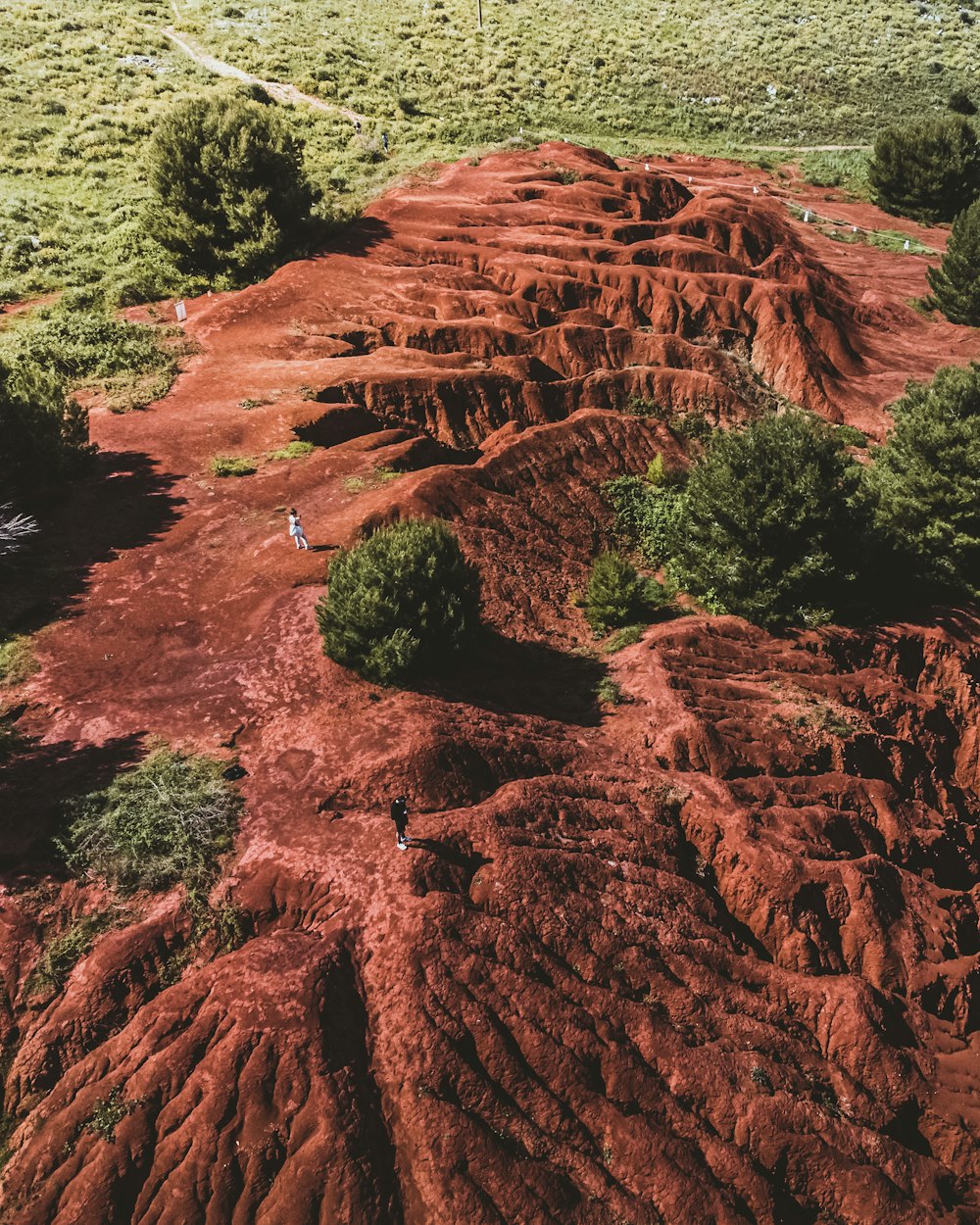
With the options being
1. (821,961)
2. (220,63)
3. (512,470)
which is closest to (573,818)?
(821,961)

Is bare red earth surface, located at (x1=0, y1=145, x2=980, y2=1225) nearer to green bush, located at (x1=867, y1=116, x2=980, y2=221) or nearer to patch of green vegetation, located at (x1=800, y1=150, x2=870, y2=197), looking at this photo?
green bush, located at (x1=867, y1=116, x2=980, y2=221)

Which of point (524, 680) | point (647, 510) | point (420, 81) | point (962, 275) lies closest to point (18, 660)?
point (524, 680)

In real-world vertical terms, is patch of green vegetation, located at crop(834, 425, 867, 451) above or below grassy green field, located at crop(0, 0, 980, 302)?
below

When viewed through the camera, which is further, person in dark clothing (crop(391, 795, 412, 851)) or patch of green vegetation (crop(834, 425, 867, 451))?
patch of green vegetation (crop(834, 425, 867, 451))

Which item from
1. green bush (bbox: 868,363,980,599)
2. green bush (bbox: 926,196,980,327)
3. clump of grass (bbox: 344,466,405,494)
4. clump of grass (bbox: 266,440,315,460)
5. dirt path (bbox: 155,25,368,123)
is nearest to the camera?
clump of grass (bbox: 344,466,405,494)

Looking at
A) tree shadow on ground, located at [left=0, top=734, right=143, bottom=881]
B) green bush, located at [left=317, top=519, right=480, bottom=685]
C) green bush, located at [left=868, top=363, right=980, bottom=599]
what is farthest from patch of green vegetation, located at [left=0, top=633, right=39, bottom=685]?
green bush, located at [left=868, top=363, right=980, bottom=599]

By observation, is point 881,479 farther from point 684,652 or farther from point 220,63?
point 220,63
